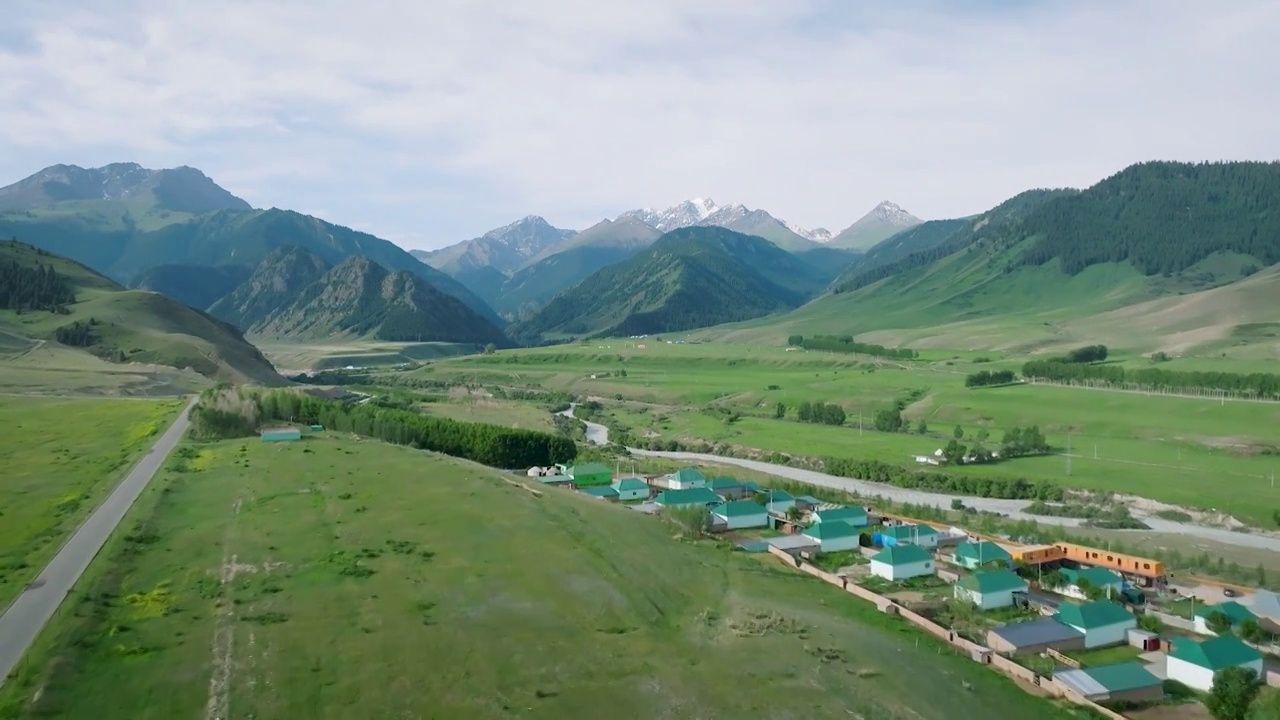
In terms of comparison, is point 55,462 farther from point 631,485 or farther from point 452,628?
point 452,628

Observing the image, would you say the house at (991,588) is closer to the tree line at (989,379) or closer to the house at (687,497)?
the house at (687,497)

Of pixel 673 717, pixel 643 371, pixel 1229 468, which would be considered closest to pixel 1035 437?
pixel 1229 468

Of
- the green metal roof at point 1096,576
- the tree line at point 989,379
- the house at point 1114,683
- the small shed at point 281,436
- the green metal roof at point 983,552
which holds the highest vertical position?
the small shed at point 281,436

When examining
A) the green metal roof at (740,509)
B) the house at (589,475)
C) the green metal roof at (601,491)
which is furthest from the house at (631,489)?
the green metal roof at (740,509)

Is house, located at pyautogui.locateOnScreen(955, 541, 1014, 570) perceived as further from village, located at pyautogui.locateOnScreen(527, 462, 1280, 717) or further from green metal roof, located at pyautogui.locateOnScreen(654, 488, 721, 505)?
green metal roof, located at pyautogui.locateOnScreen(654, 488, 721, 505)

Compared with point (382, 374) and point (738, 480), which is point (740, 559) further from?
point (382, 374)

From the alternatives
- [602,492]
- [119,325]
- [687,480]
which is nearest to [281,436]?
[602,492]
